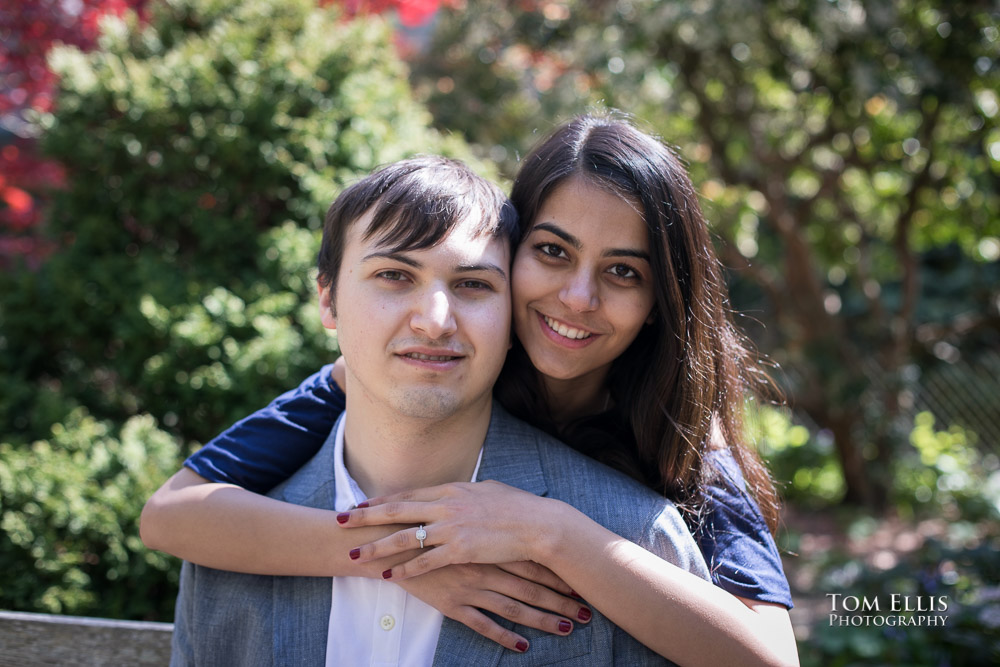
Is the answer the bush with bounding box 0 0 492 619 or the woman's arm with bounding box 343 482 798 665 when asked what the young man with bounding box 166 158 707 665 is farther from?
the bush with bounding box 0 0 492 619

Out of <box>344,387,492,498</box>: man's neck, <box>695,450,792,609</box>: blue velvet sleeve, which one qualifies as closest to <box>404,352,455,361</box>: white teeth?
<box>344,387,492,498</box>: man's neck

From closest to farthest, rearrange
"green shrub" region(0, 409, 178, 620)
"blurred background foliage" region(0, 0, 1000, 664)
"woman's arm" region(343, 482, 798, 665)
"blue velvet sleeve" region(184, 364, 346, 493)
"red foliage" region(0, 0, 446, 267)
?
"woman's arm" region(343, 482, 798, 665) → "blue velvet sleeve" region(184, 364, 346, 493) → "green shrub" region(0, 409, 178, 620) → "blurred background foliage" region(0, 0, 1000, 664) → "red foliage" region(0, 0, 446, 267)

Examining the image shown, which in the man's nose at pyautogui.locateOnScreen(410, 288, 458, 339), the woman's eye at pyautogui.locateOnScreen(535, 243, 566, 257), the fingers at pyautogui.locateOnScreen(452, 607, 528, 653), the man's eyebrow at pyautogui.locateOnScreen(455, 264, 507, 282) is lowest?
the fingers at pyautogui.locateOnScreen(452, 607, 528, 653)

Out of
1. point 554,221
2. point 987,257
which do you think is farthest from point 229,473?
point 987,257

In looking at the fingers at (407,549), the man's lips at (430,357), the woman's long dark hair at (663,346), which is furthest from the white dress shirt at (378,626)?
the woman's long dark hair at (663,346)

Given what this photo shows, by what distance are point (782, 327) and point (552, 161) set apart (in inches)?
253

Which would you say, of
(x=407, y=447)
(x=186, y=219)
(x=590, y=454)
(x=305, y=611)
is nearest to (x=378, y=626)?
(x=305, y=611)

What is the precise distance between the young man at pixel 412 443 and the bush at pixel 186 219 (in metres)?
1.06

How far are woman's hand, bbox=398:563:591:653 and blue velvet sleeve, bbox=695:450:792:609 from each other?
0.40m

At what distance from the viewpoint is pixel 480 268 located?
6.48ft

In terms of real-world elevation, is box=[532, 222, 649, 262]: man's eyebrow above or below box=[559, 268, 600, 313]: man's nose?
above

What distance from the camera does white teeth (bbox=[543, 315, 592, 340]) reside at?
215 centimetres

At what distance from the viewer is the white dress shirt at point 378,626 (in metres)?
1.88

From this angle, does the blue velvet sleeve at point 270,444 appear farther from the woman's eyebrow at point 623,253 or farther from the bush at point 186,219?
the woman's eyebrow at point 623,253
